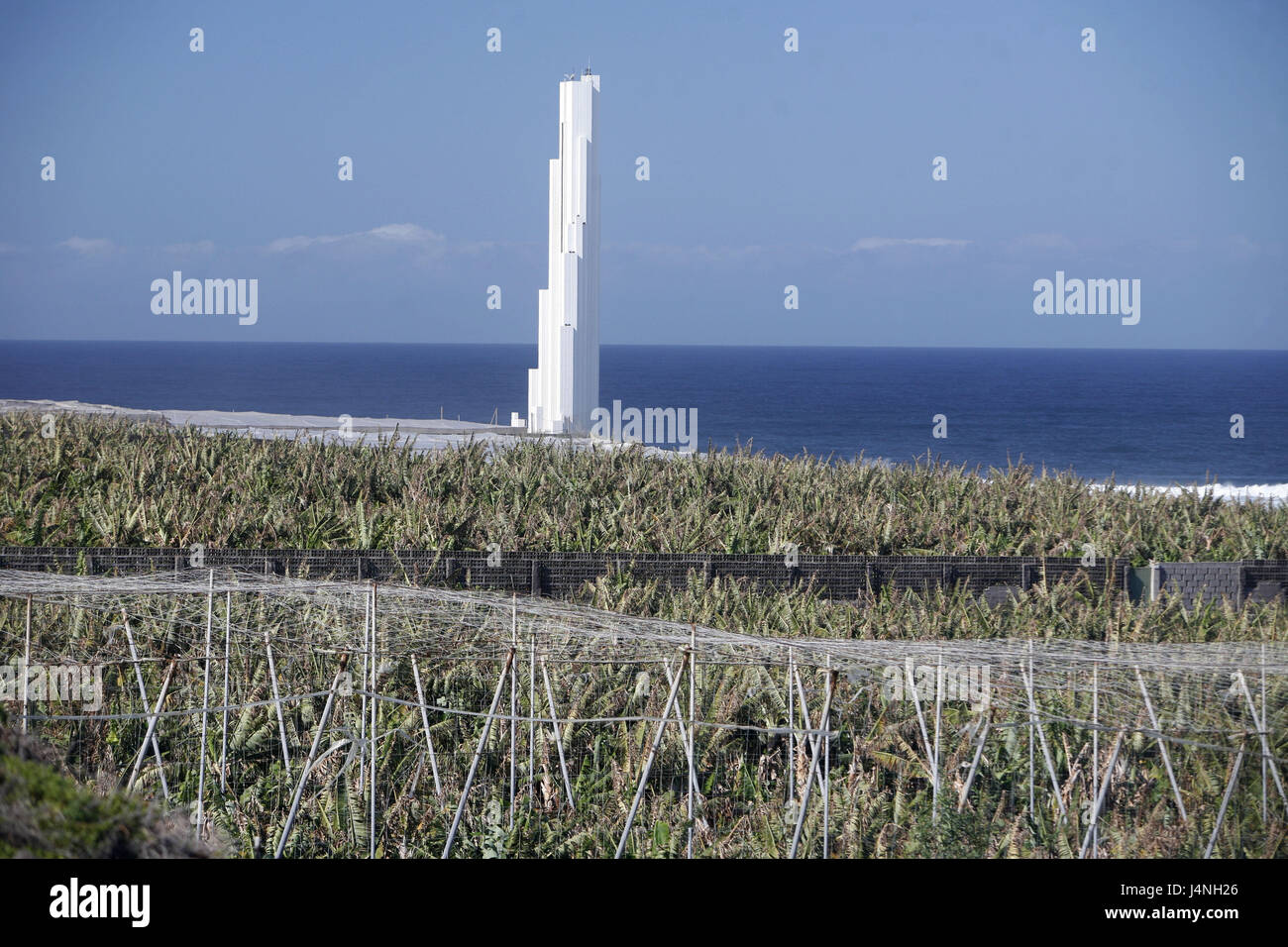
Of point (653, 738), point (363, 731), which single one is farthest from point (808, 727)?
point (363, 731)

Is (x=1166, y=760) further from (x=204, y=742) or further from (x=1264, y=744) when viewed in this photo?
(x=204, y=742)

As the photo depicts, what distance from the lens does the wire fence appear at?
4965 mm

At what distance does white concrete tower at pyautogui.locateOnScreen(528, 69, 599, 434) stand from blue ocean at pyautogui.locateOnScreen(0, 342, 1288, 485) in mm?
13478

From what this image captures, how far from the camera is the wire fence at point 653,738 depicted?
4.96 meters

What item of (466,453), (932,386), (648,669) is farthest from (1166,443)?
(648,669)

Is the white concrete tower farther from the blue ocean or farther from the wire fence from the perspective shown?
the wire fence

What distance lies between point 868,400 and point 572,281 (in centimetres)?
6372

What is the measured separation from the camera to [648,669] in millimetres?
6461

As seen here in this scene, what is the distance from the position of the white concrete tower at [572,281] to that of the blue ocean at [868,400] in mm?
13478

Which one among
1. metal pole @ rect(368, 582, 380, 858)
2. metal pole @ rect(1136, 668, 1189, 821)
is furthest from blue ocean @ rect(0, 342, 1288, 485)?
metal pole @ rect(368, 582, 380, 858)

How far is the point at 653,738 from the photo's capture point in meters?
5.83

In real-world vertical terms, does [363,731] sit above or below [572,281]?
below

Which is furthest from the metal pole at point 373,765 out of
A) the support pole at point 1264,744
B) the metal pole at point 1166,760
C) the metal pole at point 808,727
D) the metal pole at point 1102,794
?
the support pole at point 1264,744

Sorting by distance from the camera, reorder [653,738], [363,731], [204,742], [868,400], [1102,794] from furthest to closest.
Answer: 1. [868,400]
2. [653,738]
3. [363,731]
4. [204,742]
5. [1102,794]
